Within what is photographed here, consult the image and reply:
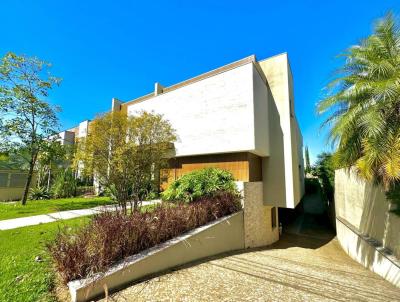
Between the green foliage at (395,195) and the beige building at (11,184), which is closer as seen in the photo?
the green foliage at (395,195)

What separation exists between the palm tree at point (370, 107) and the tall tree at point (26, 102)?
718 inches

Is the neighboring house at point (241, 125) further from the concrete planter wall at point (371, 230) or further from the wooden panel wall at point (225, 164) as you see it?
the concrete planter wall at point (371, 230)

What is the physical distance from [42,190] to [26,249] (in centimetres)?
1464

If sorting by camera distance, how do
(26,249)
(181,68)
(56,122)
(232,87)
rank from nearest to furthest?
(26,249) → (232,87) → (56,122) → (181,68)

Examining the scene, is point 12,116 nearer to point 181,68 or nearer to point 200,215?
point 181,68

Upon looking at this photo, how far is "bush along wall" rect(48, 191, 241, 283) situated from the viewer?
168 inches

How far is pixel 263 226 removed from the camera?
522 inches

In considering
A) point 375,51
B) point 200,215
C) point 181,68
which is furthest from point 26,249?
point 181,68

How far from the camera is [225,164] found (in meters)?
12.9

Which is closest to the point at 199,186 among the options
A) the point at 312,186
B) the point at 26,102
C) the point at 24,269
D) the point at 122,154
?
the point at 122,154

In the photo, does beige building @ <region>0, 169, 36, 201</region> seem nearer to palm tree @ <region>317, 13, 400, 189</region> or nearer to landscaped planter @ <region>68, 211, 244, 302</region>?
landscaped planter @ <region>68, 211, 244, 302</region>

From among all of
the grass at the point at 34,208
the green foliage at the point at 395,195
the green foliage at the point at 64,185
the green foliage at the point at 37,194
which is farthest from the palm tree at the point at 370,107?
the green foliage at the point at 37,194

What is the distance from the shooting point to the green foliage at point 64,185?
61.0 feet

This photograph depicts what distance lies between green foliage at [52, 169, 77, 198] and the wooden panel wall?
1009 cm
